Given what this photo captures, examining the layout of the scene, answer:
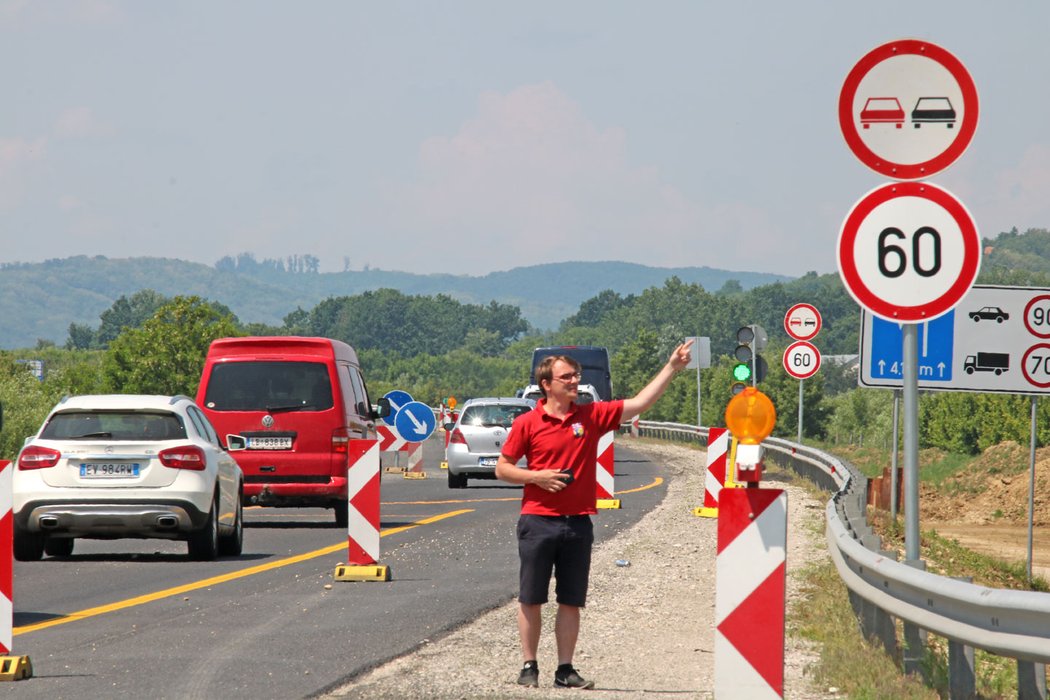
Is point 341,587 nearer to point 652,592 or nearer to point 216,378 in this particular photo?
point 652,592

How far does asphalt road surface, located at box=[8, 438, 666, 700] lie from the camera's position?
915 centimetres

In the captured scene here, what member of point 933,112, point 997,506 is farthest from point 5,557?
point 997,506

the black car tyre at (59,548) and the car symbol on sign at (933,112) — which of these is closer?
the car symbol on sign at (933,112)

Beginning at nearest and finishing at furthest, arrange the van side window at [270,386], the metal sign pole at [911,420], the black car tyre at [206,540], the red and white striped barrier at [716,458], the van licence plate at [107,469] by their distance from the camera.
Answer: the metal sign pole at [911,420] → the van licence plate at [107,469] → the black car tyre at [206,540] → the van side window at [270,386] → the red and white striped barrier at [716,458]

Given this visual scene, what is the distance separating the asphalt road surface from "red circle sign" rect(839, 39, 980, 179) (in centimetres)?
379

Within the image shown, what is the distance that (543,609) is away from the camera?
40.8 feet

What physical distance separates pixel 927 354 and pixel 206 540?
24.0 ft

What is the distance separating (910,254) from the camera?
7.62 m

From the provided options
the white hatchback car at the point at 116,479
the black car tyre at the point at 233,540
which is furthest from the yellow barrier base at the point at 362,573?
the black car tyre at the point at 233,540

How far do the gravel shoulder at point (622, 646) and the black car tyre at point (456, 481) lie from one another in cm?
1279

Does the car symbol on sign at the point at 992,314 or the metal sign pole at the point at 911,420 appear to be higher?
the car symbol on sign at the point at 992,314

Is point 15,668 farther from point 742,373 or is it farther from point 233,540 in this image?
point 233,540

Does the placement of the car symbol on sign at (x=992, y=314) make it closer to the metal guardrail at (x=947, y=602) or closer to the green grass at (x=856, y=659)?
the green grass at (x=856, y=659)

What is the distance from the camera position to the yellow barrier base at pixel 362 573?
14.4m
